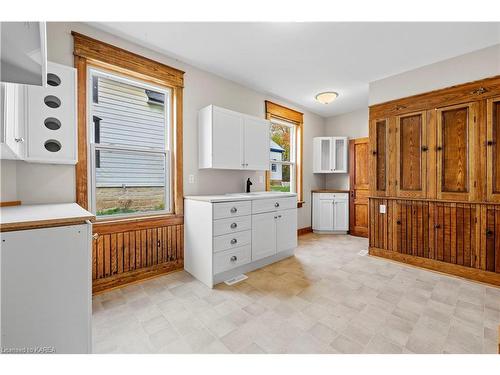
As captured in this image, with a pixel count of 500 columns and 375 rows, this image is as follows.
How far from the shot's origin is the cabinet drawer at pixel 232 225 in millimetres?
2433

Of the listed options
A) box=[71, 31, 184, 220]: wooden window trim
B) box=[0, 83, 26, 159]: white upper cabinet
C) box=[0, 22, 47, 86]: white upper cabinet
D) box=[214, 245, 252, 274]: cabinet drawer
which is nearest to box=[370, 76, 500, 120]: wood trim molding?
box=[214, 245, 252, 274]: cabinet drawer

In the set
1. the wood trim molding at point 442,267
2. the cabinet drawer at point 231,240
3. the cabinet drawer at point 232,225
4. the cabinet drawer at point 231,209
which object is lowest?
the wood trim molding at point 442,267

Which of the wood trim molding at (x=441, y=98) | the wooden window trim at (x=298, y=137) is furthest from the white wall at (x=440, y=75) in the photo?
the wooden window trim at (x=298, y=137)

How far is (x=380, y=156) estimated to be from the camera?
3340 millimetres

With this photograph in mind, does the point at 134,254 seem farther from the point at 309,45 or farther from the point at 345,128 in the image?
the point at 345,128

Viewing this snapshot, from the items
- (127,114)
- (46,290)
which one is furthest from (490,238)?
(127,114)

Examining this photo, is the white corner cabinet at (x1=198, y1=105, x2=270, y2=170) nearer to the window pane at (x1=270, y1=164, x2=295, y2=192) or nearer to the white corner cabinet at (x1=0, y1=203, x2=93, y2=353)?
the window pane at (x1=270, y1=164, x2=295, y2=192)

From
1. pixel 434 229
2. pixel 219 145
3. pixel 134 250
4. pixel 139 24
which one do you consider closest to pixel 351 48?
pixel 219 145

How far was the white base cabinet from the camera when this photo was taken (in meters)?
1.05

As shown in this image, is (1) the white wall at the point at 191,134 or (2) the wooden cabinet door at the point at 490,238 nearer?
(1) the white wall at the point at 191,134

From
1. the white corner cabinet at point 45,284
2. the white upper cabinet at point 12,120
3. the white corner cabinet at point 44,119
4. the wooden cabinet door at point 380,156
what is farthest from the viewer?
the wooden cabinet door at point 380,156

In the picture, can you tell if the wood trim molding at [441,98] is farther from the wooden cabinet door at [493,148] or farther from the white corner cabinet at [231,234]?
the white corner cabinet at [231,234]

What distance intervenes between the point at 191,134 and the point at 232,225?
1.31m

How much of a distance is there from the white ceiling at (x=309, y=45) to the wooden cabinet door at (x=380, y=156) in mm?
719
